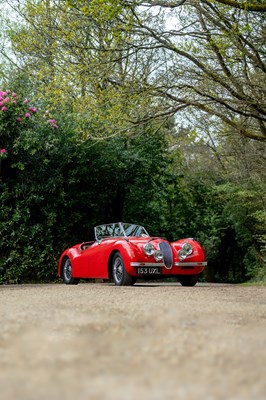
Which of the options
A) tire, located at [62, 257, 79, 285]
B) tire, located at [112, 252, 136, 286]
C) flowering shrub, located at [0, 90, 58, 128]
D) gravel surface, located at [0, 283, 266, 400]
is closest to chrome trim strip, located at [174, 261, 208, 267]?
tire, located at [112, 252, 136, 286]

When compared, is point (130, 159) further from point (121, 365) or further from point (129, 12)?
point (121, 365)

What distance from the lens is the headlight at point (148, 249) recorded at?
1170 cm

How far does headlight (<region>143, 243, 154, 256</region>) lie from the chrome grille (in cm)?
26

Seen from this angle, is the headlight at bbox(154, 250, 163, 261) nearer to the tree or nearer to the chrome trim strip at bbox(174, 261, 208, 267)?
the chrome trim strip at bbox(174, 261, 208, 267)

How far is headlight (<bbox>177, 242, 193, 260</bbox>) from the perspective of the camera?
39.7ft

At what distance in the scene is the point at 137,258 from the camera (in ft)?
37.8

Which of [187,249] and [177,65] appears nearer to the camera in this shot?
[187,249]

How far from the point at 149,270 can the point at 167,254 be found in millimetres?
575

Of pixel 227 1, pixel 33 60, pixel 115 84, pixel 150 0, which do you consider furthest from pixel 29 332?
pixel 33 60

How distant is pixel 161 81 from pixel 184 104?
119 centimetres

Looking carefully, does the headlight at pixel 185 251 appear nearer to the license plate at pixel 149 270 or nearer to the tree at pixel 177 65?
the license plate at pixel 149 270

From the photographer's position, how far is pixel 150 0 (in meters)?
12.0

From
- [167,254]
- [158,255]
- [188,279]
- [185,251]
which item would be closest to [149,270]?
[158,255]

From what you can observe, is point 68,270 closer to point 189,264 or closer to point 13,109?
point 189,264
